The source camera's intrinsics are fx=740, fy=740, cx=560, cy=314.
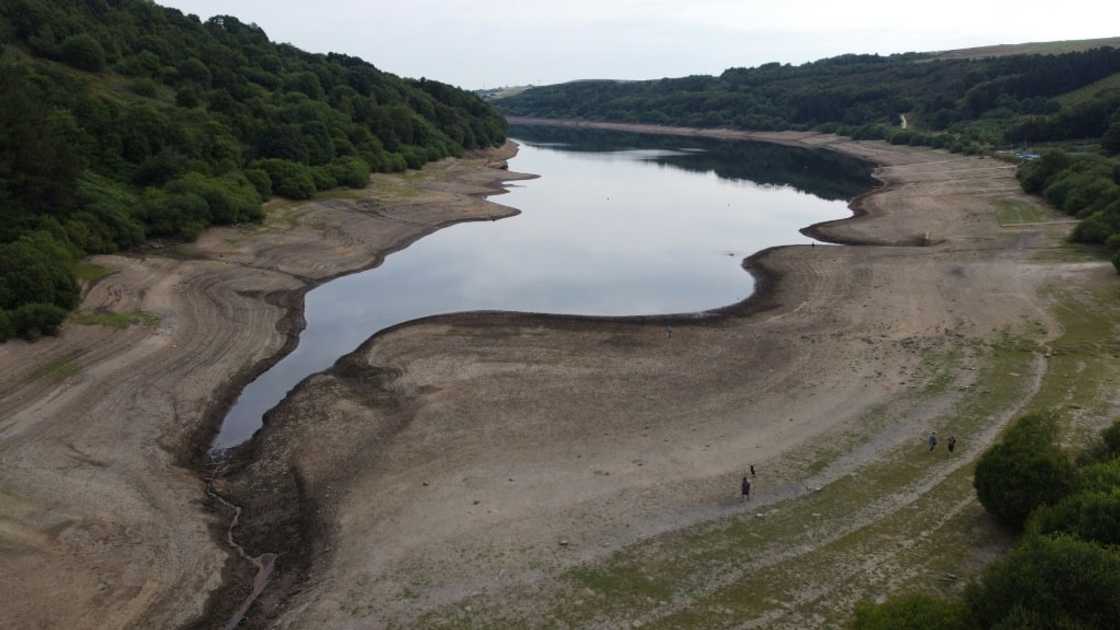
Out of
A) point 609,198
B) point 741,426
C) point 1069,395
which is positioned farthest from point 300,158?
point 1069,395

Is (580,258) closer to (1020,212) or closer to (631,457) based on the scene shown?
(631,457)

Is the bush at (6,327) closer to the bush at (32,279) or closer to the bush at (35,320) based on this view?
the bush at (35,320)

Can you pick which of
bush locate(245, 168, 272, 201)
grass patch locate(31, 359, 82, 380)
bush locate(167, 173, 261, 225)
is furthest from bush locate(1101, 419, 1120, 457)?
bush locate(245, 168, 272, 201)

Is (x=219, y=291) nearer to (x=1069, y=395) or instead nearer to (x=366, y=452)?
(x=366, y=452)

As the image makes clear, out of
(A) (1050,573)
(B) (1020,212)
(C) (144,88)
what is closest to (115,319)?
(A) (1050,573)

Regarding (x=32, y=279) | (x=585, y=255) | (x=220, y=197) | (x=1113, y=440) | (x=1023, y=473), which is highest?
(x=220, y=197)

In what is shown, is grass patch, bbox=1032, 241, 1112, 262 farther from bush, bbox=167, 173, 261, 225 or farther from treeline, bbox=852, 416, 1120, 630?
bush, bbox=167, 173, 261, 225
